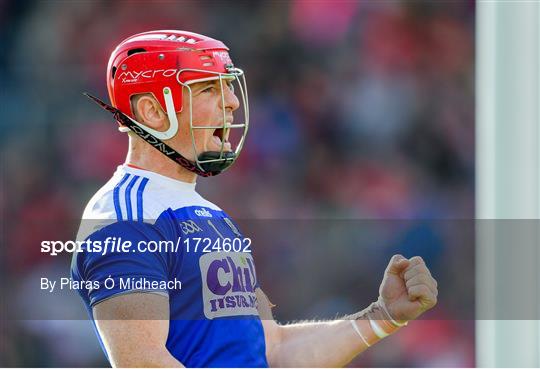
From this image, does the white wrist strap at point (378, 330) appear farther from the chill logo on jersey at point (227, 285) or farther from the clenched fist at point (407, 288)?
the chill logo on jersey at point (227, 285)

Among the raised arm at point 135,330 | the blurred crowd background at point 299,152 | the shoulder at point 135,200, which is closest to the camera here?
the raised arm at point 135,330

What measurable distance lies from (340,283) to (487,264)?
1857 mm

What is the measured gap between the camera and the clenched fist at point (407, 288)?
2.82 m

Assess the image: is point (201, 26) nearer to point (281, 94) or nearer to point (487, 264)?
point (281, 94)

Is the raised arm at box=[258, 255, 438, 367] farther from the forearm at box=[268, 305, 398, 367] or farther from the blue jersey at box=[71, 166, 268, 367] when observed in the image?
the blue jersey at box=[71, 166, 268, 367]

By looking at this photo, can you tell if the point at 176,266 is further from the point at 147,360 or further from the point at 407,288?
the point at 407,288

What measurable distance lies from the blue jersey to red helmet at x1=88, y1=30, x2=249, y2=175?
127 mm

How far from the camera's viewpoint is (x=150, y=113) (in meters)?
2.82

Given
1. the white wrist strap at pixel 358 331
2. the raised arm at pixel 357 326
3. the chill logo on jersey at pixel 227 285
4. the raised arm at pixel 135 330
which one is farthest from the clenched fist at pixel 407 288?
the raised arm at pixel 135 330

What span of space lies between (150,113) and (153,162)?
15 cm

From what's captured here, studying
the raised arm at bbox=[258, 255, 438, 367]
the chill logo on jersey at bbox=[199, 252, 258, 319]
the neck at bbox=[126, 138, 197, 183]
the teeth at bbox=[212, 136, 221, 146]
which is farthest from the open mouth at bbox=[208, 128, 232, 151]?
the raised arm at bbox=[258, 255, 438, 367]

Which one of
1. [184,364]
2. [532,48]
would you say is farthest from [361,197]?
[184,364]

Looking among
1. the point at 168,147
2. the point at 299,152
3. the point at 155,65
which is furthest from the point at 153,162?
the point at 299,152

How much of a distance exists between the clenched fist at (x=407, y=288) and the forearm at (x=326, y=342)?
3.7 inches
